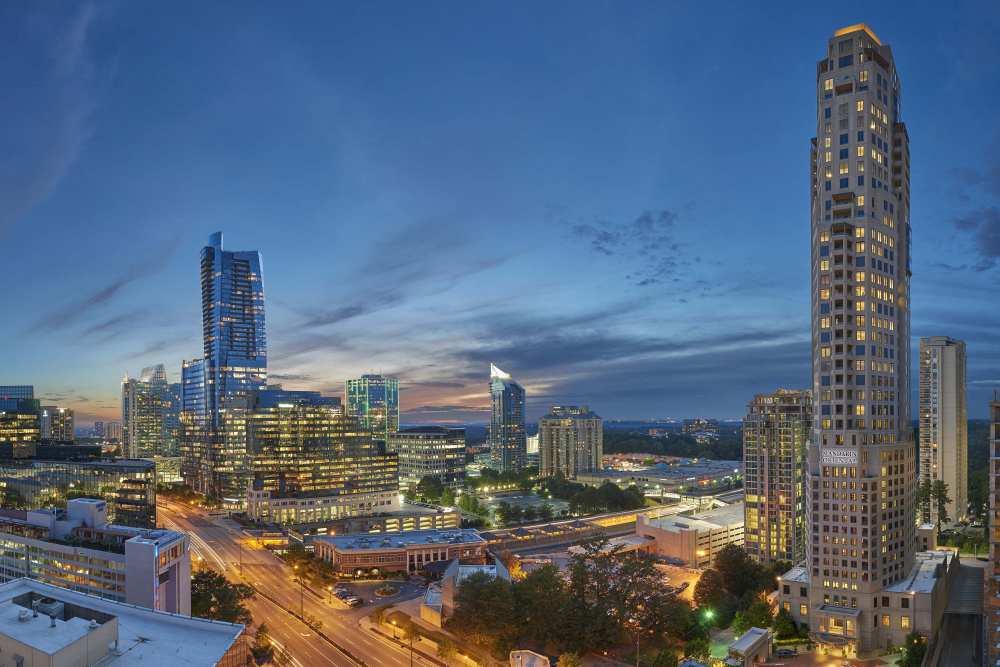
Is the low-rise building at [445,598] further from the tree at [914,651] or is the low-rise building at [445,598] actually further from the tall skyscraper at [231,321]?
the tall skyscraper at [231,321]

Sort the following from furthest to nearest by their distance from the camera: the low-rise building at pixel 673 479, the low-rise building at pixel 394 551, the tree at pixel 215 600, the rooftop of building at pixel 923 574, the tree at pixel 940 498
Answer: the low-rise building at pixel 673 479 → the tree at pixel 940 498 → the low-rise building at pixel 394 551 → the rooftop of building at pixel 923 574 → the tree at pixel 215 600

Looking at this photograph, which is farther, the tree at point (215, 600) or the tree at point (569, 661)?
the tree at point (215, 600)

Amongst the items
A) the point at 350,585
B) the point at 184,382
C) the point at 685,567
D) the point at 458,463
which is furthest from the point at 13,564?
the point at 184,382

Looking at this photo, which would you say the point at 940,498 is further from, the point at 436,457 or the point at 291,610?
the point at 436,457

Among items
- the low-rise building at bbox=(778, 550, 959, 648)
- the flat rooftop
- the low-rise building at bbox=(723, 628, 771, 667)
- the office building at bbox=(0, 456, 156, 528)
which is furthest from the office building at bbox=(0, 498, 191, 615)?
the low-rise building at bbox=(778, 550, 959, 648)

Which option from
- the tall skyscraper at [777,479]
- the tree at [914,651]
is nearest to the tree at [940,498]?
the tall skyscraper at [777,479]
